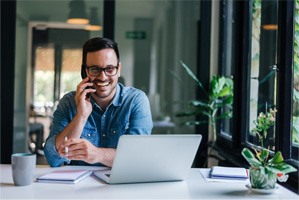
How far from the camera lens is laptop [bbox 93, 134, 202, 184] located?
58.7 inches

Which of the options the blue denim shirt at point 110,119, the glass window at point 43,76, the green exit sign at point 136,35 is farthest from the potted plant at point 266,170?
the glass window at point 43,76

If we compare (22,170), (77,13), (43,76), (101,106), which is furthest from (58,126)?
(43,76)

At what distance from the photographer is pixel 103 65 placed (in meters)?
2.15

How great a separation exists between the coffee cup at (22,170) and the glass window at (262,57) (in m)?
1.63

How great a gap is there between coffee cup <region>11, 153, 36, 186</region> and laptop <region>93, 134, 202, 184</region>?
31 cm

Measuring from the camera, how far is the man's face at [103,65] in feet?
7.04

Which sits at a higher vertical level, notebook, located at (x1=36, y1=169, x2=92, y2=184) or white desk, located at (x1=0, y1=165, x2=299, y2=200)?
notebook, located at (x1=36, y1=169, x2=92, y2=184)

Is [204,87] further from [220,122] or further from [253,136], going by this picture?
→ [253,136]

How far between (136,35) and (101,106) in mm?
2663

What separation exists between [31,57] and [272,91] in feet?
10.3

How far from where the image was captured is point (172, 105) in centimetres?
468

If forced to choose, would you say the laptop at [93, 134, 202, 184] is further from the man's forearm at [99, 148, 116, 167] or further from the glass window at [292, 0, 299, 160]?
the glass window at [292, 0, 299, 160]

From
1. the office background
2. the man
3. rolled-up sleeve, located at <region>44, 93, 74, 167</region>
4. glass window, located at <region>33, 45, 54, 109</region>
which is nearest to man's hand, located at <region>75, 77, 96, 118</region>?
the man

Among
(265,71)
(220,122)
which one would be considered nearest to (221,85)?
(220,122)
